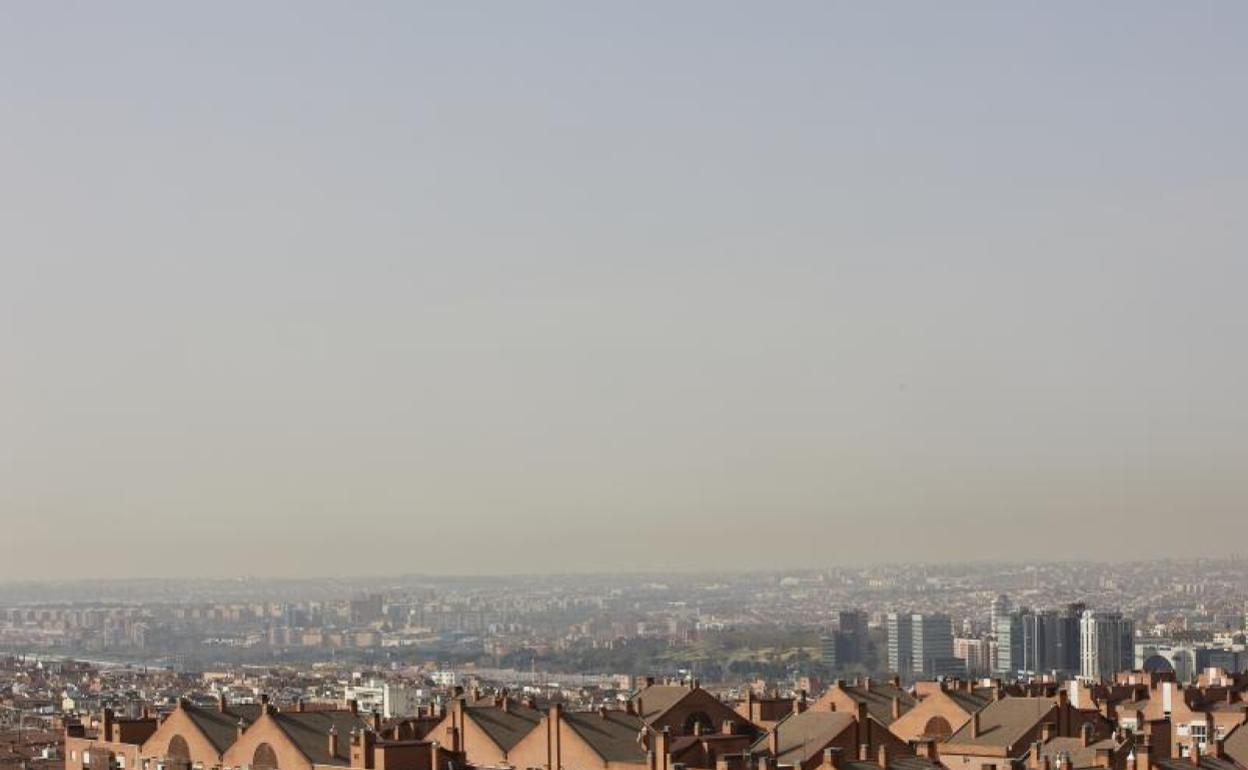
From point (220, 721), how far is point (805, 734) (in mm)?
15735

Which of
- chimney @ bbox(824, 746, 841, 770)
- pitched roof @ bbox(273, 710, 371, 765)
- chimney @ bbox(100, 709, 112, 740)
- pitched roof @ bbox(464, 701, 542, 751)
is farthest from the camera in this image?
chimney @ bbox(100, 709, 112, 740)

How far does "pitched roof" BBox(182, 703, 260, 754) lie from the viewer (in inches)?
2459

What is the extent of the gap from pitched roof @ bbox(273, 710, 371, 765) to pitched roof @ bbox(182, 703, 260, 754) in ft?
4.97

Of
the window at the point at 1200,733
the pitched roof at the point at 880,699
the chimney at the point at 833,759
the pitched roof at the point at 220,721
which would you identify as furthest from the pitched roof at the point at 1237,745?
the pitched roof at the point at 220,721

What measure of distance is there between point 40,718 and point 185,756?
67.2m

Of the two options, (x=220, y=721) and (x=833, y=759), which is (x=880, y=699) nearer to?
(x=220, y=721)

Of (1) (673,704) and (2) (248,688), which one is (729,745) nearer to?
(1) (673,704)

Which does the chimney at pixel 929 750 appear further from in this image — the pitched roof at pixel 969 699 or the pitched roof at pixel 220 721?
the pitched roof at pixel 220 721

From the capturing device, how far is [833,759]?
50.0 metres

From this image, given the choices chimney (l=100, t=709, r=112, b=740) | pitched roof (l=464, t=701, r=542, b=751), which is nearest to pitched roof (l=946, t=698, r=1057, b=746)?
pitched roof (l=464, t=701, r=542, b=751)

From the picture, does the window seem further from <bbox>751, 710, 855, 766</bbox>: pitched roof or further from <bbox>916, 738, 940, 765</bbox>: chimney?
<bbox>751, 710, 855, 766</bbox>: pitched roof

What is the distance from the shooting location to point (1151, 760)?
5003cm

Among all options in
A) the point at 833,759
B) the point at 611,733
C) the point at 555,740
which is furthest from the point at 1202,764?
the point at 555,740

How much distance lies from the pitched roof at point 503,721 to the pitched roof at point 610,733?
56.3 inches
